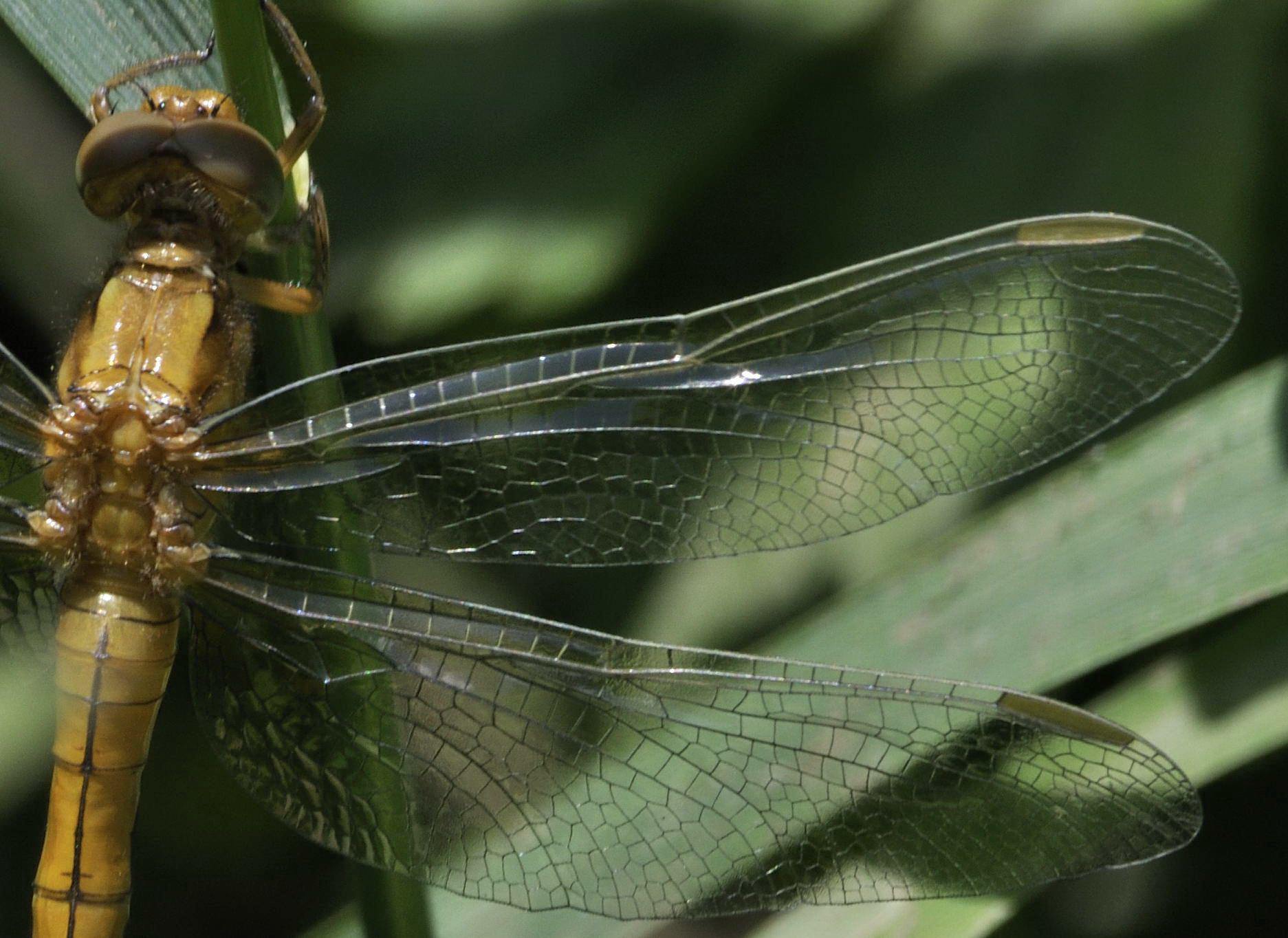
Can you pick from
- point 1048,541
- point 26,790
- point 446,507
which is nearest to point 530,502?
point 446,507

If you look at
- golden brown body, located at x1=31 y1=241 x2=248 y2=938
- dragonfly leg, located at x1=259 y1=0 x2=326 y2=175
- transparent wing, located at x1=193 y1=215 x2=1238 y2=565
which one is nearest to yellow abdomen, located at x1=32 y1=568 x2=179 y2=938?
golden brown body, located at x1=31 y1=241 x2=248 y2=938

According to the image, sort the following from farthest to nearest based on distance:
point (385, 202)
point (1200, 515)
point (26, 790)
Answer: point (385, 202) < point (26, 790) < point (1200, 515)

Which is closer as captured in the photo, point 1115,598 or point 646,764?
point 646,764

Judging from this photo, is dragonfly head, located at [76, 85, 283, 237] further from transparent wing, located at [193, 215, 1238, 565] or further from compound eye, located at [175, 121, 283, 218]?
transparent wing, located at [193, 215, 1238, 565]

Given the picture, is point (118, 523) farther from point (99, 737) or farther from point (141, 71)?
point (141, 71)

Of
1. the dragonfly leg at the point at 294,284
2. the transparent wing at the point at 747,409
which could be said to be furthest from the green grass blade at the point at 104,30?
the transparent wing at the point at 747,409

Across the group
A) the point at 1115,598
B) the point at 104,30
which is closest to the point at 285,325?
the point at 104,30

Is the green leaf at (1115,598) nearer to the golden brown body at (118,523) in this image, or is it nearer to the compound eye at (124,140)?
the golden brown body at (118,523)

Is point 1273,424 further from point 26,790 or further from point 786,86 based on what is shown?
point 26,790
